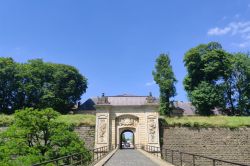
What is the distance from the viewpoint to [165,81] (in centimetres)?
3375

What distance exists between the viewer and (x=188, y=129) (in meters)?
27.2

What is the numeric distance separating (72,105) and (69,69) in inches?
199

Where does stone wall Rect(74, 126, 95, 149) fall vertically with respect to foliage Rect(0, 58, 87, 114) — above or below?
below

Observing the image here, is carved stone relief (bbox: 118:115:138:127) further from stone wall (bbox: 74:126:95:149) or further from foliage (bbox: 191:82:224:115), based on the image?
foliage (bbox: 191:82:224:115)

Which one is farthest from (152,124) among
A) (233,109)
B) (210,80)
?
(233,109)

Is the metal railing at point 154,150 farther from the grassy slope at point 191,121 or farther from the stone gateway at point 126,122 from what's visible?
the grassy slope at point 191,121

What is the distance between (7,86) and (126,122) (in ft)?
57.0

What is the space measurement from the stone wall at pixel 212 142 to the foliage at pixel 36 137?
11632mm

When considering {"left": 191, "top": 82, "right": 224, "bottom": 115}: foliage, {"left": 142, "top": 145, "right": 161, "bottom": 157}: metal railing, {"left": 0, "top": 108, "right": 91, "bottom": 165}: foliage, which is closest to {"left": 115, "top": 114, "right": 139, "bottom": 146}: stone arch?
{"left": 142, "top": 145, "right": 161, "bottom": 157}: metal railing

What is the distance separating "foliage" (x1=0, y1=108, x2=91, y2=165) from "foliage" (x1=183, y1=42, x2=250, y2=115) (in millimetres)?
19642

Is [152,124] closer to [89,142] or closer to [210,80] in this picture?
[89,142]

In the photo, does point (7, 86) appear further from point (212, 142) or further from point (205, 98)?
point (212, 142)

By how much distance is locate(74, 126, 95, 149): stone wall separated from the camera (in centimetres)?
2686

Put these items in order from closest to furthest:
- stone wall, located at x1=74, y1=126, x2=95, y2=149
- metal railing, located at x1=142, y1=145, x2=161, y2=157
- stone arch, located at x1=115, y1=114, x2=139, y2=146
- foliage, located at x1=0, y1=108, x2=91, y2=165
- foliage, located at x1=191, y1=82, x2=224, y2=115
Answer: foliage, located at x1=0, y1=108, x2=91, y2=165, metal railing, located at x1=142, y1=145, x2=161, y2=157, stone wall, located at x1=74, y1=126, x2=95, y2=149, stone arch, located at x1=115, y1=114, x2=139, y2=146, foliage, located at x1=191, y1=82, x2=224, y2=115
